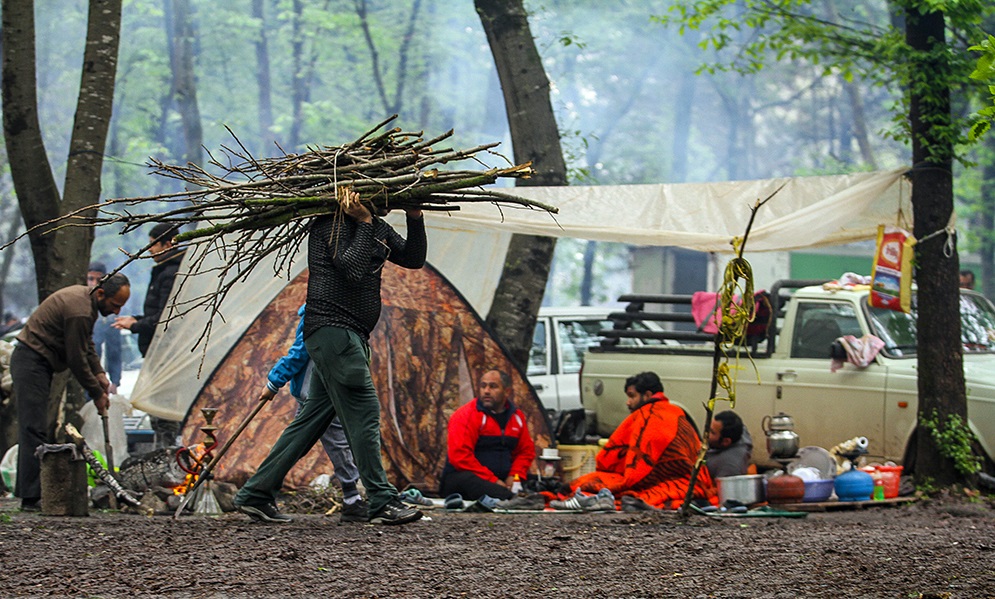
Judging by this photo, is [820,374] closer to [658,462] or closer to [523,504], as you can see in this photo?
[658,462]

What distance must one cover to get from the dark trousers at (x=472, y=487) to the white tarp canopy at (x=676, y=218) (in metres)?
2.02

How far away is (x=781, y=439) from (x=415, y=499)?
2.90 metres

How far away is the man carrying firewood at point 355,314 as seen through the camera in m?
6.70

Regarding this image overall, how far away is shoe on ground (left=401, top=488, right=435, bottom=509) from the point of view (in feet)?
30.3

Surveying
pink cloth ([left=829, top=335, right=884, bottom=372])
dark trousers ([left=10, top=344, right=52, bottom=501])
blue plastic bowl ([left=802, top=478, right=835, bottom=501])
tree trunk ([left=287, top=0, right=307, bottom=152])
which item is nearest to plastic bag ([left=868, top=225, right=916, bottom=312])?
pink cloth ([left=829, top=335, right=884, bottom=372])

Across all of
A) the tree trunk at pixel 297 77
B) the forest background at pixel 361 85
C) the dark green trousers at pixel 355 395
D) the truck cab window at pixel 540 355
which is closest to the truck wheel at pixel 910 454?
the truck cab window at pixel 540 355

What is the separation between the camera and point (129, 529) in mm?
7051

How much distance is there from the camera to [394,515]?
6902 millimetres

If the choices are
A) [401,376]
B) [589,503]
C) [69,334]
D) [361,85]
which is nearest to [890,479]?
[589,503]

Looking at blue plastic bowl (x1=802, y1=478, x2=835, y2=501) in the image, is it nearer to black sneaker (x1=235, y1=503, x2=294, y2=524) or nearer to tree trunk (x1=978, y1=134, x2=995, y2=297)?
black sneaker (x1=235, y1=503, x2=294, y2=524)

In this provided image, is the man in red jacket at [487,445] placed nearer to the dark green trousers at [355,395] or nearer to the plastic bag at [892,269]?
the dark green trousers at [355,395]

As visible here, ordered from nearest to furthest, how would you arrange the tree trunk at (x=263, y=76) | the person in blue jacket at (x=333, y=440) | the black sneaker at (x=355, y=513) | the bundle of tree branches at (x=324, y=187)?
the bundle of tree branches at (x=324, y=187) → the black sneaker at (x=355, y=513) → the person in blue jacket at (x=333, y=440) → the tree trunk at (x=263, y=76)

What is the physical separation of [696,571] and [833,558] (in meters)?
0.85

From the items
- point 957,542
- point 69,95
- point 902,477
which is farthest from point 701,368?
point 69,95
